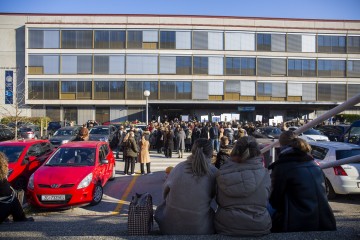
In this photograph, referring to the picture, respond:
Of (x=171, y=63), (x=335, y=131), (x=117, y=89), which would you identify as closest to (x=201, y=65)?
(x=171, y=63)

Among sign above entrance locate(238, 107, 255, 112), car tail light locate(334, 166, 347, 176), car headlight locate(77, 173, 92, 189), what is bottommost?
car headlight locate(77, 173, 92, 189)

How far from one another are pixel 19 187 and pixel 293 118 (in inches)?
1644

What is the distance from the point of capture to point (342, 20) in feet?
149

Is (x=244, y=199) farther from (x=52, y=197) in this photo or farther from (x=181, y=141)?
(x=181, y=141)

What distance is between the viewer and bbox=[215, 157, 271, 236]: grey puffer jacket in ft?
11.1

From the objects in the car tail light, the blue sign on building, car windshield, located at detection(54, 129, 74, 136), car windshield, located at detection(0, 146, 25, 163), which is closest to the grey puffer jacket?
the car tail light

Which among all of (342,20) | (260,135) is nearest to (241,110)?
(342,20)

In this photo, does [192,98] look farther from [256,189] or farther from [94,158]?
[256,189]

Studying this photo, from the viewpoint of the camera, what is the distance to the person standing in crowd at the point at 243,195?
3.38 meters

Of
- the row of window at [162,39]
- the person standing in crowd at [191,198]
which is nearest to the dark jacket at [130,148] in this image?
the person standing in crowd at [191,198]

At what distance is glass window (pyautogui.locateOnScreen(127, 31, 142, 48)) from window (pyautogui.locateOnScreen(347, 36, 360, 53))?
28766 millimetres

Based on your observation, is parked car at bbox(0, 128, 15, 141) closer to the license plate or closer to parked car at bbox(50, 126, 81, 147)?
parked car at bbox(50, 126, 81, 147)

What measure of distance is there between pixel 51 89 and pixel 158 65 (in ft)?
47.3

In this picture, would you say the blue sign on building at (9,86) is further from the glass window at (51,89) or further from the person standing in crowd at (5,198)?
the person standing in crowd at (5,198)
